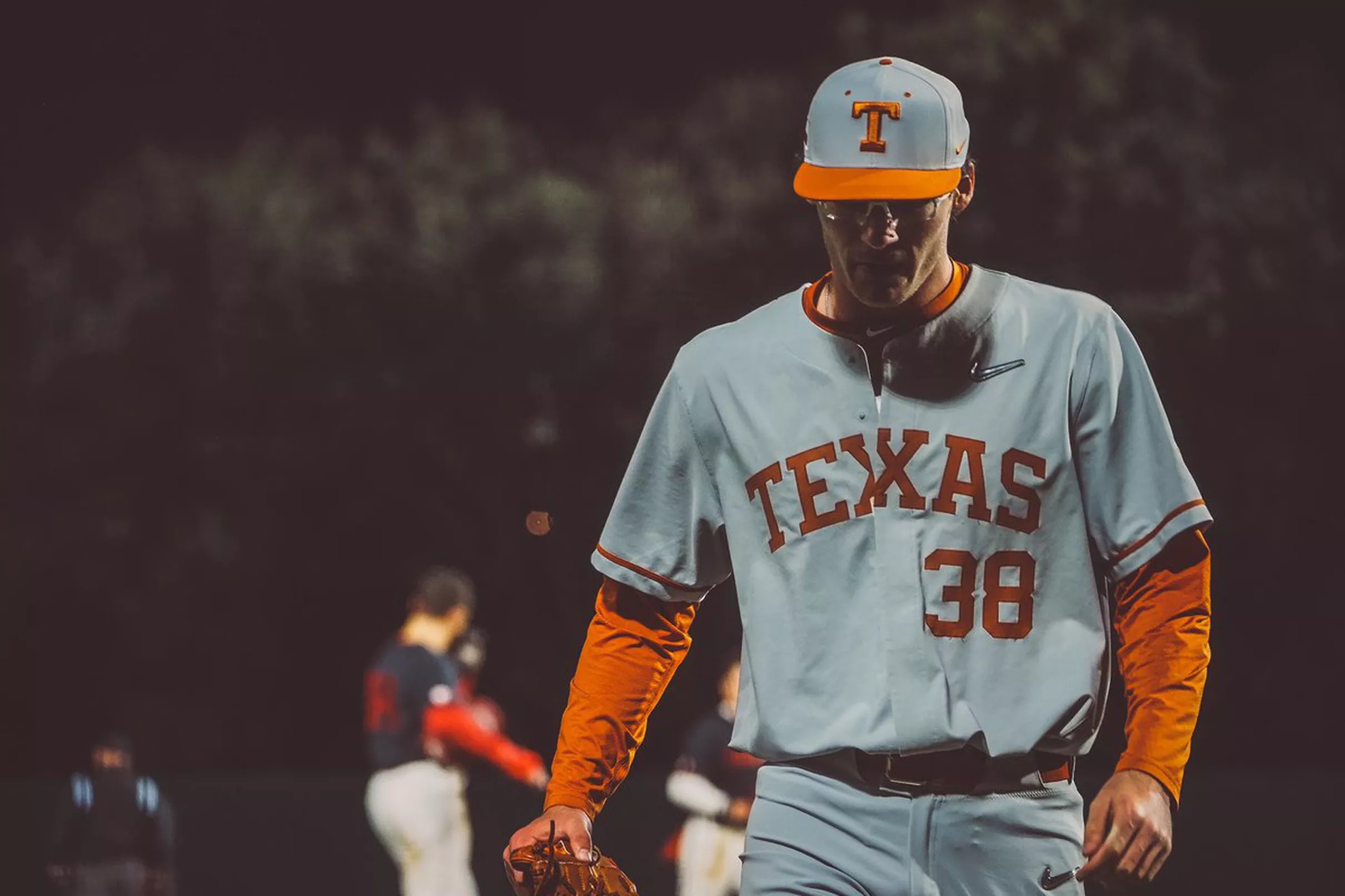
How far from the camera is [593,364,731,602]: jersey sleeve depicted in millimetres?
3084

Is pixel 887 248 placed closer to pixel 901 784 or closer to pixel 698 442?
pixel 698 442

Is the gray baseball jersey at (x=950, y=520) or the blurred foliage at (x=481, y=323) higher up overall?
the blurred foliage at (x=481, y=323)

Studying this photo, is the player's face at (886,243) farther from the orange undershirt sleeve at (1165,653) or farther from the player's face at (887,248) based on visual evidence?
the orange undershirt sleeve at (1165,653)

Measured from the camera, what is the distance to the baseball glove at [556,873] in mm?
2895

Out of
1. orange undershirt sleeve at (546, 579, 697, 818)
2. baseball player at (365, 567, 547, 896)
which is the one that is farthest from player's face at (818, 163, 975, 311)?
baseball player at (365, 567, 547, 896)

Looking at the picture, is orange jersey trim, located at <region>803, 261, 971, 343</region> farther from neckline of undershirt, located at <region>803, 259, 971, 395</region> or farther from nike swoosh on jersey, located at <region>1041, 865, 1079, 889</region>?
nike swoosh on jersey, located at <region>1041, 865, 1079, 889</region>

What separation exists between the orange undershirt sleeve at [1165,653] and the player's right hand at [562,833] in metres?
0.79

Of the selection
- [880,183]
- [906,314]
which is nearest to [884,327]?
[906,314]

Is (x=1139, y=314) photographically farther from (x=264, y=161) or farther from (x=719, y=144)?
(x=264, y=161)

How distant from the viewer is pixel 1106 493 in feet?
9.22

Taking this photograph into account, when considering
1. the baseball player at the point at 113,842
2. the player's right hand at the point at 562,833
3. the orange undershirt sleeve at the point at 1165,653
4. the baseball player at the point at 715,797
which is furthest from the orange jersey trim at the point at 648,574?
the baseball player at the point at 113,842

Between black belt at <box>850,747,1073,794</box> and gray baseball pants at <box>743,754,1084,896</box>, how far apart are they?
1cm

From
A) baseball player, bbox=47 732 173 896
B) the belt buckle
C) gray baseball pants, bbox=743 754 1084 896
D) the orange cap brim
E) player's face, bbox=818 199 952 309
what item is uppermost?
the orange cap brim

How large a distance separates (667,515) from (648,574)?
0.32ft
